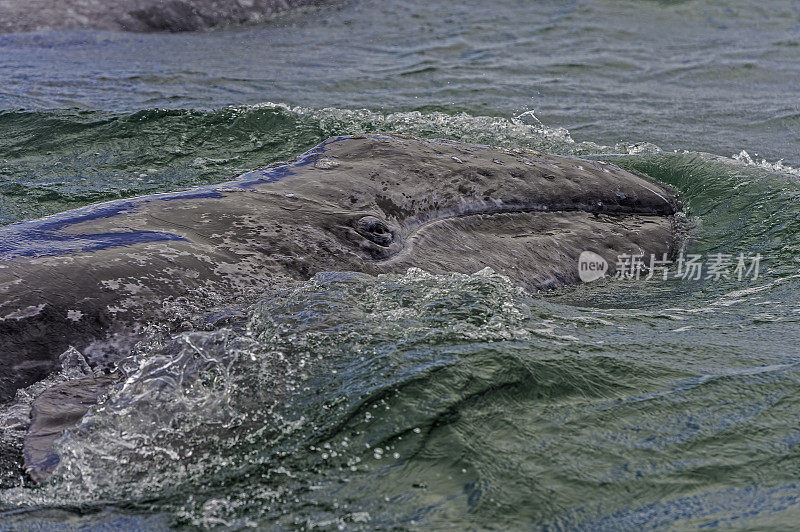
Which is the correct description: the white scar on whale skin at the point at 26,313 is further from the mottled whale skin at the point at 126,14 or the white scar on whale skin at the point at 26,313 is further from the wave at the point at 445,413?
the mottled whale skin at the point at 126,14

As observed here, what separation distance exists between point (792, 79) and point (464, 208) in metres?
8.39

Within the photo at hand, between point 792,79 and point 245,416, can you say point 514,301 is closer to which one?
point 245,416

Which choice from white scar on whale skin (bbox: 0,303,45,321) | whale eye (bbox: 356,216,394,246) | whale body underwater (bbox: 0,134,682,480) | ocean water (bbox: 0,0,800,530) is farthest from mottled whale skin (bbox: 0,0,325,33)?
white scar on whale skin (bbox: 0,303,45,321)

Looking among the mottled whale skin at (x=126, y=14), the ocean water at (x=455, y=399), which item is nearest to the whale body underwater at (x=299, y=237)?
the ocean water at (x=455, y=399)

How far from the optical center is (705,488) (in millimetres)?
3361

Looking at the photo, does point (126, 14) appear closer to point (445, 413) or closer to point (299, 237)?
point (299, 237)

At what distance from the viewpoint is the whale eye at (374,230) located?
496 centimetres

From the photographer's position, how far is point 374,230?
4.98 metres

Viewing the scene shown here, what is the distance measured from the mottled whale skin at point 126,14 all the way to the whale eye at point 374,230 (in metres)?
10.3

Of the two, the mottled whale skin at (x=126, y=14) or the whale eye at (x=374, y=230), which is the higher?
the mottled whale skin at (x=126, y=14)

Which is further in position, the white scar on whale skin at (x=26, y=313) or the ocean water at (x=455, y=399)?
the white scar on whale skin at (x=26, y=313)

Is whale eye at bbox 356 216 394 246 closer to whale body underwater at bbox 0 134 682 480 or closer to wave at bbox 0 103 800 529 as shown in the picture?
whale body underwater at bbox 0 134 682 480

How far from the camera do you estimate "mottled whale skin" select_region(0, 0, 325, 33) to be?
13789 mm

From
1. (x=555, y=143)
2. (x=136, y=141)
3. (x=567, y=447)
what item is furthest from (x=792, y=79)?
(x=567, y=447)
